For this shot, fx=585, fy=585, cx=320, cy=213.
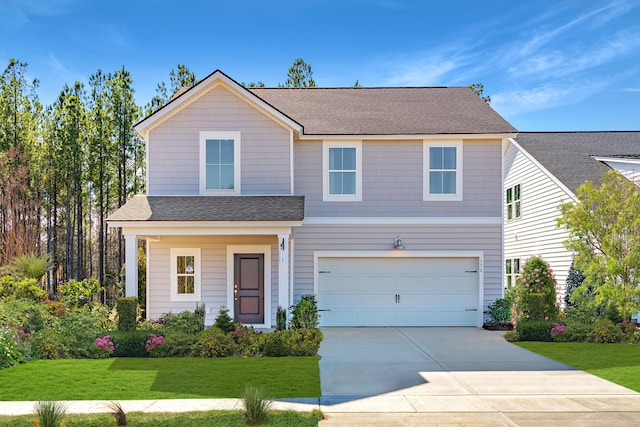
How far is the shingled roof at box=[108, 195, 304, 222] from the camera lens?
50.2 feet

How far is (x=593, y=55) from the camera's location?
20547 mm

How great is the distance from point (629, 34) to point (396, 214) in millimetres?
9495

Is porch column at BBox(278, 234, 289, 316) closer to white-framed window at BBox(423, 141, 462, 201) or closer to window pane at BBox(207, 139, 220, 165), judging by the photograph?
window pane at BBox(207, 139, 220, 165)

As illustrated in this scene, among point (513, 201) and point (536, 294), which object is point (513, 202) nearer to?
point (513, 201)

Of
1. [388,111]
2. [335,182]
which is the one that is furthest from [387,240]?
[388,111]

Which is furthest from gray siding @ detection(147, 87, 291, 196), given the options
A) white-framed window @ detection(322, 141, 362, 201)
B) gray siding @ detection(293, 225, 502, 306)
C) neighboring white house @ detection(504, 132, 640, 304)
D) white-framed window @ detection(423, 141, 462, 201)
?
neighboring white house @ detection(504, 132, 640, 304)

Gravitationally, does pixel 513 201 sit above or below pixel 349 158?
below

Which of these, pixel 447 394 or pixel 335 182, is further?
pixel 335 182

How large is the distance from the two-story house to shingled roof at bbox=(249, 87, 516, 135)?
0.31 ft

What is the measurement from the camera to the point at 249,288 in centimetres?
1731

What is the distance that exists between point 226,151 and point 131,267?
4.37 meters

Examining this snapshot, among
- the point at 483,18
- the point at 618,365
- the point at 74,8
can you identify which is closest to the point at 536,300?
the point at 618,365

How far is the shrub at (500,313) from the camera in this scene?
1750 cm

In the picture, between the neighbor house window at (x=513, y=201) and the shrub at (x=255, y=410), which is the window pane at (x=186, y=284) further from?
the neighbor house window at (x=513, y=201)
